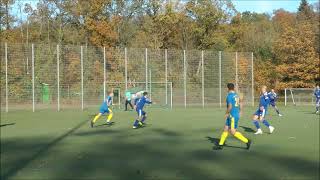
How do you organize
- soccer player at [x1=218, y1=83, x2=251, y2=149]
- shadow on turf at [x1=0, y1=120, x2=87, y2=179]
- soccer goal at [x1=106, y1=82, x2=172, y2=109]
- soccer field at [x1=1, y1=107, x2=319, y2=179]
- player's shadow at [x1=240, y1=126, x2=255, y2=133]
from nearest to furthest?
shadow on turf at [x1=0, y1=120, x2=87, y2=179], soccer field at [x1=1, y1=107, x2=319, y2=179], soccer player at [x1=218, y1=83, x2=251, y2=149], player's shadow at [x1=240, y1=126, x2=255, y2=133], soccer goal at [x1=106, y1=82, x2=172, y2=109]

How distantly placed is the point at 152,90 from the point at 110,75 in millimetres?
4047

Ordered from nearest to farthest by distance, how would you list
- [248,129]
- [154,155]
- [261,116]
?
[154,155] < [261,116] < [248,129]

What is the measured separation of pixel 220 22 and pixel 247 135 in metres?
51.4

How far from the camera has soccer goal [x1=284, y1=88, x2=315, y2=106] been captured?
50250mm

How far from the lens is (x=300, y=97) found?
50812 mm

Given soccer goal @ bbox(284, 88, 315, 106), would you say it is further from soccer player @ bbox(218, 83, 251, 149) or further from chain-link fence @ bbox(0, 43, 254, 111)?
soccer player @ bbox(218, 83, 251, 149)

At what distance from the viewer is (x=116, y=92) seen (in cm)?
4238

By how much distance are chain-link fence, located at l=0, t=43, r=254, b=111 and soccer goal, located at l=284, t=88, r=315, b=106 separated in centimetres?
565

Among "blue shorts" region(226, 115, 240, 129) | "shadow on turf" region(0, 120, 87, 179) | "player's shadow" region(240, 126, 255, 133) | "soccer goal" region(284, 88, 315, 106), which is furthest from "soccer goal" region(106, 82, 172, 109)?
"blue shorts" region(226, 115, 240, 129)

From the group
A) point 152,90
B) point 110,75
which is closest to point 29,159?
point 110,75

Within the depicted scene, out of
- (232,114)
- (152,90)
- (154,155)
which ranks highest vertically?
(152,90)

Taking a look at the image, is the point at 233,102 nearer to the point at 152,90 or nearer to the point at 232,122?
the point at 232,122

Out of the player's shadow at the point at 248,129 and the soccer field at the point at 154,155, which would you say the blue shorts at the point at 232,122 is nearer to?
the soccer field at the point at 154,155

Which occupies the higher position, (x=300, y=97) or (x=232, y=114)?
(x=232, y=114)
